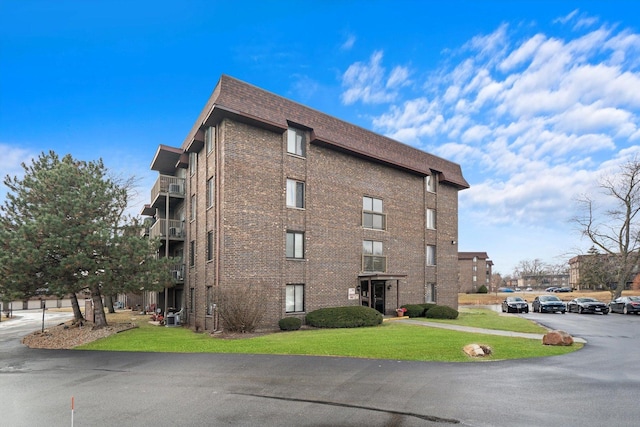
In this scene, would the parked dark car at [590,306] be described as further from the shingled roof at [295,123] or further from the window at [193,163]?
the window at [193,163]

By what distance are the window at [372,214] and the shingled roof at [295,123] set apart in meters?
2.48

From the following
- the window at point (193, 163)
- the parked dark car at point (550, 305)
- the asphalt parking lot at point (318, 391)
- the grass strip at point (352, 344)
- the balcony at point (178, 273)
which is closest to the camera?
the asphalt parking lot at point (318, 391)

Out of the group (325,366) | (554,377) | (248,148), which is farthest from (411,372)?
(248,148)

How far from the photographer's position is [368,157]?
26.2 m

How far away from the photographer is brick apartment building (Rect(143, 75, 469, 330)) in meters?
20.2

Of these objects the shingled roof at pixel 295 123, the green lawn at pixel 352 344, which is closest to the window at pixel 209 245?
the green lawn at pixel 352 344

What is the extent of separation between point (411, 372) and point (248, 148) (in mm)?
12963

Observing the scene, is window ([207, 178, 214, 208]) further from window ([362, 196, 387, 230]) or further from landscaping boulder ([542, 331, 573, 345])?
landscaping boulder ([542, 331, 573, 345])

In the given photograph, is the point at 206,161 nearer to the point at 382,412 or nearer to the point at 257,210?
the point at 257,210

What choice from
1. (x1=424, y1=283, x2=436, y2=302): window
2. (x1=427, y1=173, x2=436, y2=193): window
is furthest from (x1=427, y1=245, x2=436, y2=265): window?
(x1=427, y1=173, x2=436, y2=193): window

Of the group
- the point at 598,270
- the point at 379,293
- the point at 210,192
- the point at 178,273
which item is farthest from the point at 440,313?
the point at 598,270

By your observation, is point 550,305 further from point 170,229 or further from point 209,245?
point 170,229

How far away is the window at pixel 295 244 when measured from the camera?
72.5ft

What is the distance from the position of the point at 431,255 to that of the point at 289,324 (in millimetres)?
14403
